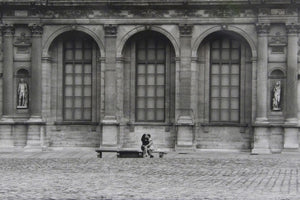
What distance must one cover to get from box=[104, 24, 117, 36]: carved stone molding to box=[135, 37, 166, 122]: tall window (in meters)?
1.40

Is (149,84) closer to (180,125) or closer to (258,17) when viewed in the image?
(180,125)

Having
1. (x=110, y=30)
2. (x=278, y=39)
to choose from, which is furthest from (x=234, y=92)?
(x=110, y=30)

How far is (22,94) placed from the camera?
38.0 m

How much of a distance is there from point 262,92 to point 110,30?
762 cm

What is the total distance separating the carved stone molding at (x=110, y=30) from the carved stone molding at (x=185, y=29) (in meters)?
3.09

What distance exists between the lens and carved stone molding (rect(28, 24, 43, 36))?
37.8 metres

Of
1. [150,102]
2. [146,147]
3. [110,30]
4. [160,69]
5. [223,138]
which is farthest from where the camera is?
[150,102]

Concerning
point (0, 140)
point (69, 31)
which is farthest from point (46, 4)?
point (0, 140)

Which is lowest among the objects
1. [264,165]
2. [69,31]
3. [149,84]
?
[264,165]

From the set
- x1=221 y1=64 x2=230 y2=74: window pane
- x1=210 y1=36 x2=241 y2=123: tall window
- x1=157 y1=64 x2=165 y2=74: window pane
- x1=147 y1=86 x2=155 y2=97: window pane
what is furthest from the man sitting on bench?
x1=221 y1=64 x2=230 y2=74: window pane

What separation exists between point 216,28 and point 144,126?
Result: 5754 mm

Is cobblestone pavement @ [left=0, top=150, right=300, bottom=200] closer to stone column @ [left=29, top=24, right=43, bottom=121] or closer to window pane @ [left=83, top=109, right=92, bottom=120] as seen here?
stone column @ [left=29, top=24, right=43, bottom=121]

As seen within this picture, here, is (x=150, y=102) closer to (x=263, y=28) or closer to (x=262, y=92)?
(x=262, y=92)

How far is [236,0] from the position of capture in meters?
36.7
